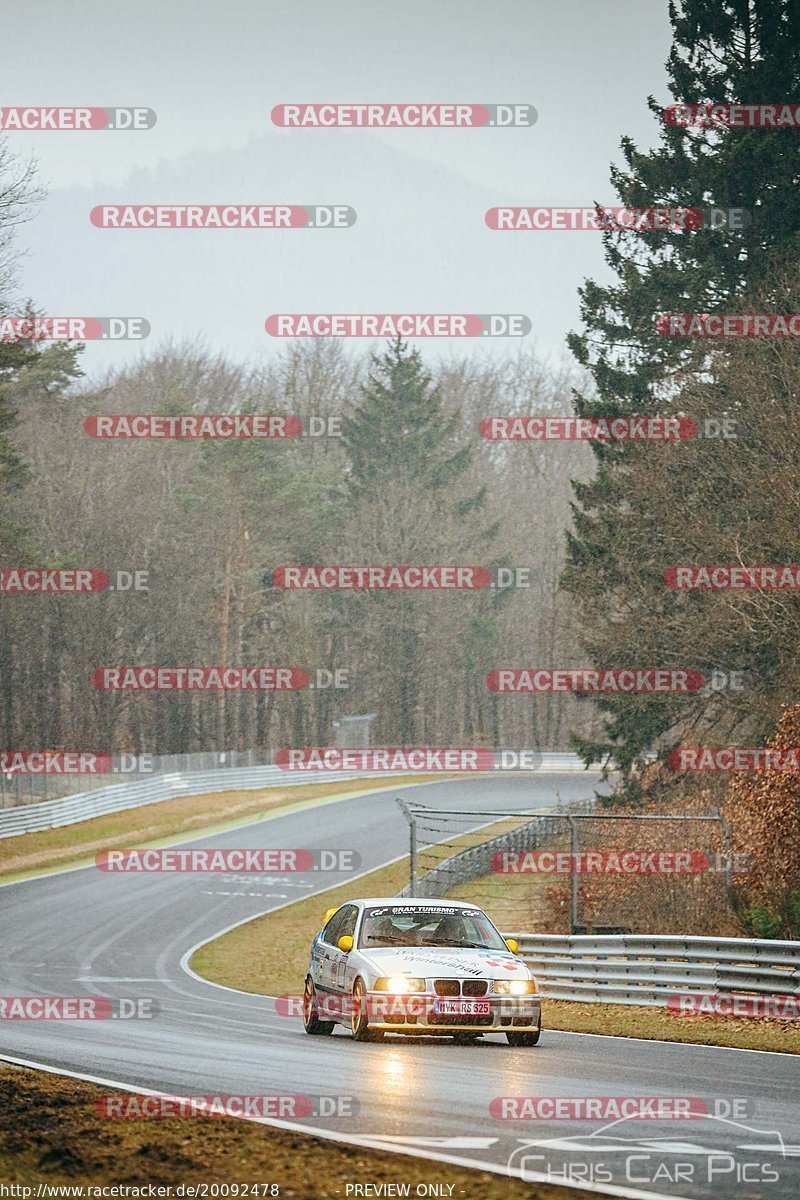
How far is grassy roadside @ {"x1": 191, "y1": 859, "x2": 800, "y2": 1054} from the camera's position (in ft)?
53.3

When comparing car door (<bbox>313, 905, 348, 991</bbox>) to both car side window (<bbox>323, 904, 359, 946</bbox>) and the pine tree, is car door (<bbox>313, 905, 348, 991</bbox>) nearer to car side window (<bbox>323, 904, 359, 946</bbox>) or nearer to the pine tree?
car side window (<bbox>323, 904, 359, 946</bbox>)

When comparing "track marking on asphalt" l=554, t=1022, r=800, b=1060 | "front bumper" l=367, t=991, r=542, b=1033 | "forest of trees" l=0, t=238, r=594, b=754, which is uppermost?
"forest of trees" l=0, t=238, r=594, b=754

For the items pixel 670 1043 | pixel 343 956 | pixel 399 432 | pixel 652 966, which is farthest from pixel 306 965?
pixel 399 432

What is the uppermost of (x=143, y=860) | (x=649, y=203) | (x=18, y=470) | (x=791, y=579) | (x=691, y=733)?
(x=649, y=203)

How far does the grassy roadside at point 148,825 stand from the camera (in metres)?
47.2

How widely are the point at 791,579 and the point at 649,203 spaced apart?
48.3 ft

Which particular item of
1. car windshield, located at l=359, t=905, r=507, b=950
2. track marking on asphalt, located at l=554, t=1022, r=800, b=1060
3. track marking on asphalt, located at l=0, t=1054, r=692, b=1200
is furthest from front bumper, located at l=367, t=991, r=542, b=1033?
track marking on asphalt, located at l=0, t=1054, r=692, b=1200

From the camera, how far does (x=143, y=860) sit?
153 feet

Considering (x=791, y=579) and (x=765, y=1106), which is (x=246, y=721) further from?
(x=765, y=1106)

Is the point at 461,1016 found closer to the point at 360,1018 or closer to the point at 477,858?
the point at 360,1018

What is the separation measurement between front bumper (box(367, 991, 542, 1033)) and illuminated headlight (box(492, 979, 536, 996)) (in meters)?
0.04

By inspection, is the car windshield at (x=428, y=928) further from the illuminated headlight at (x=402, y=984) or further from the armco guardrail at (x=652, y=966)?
the armco guardrail at (x=652, y=966)

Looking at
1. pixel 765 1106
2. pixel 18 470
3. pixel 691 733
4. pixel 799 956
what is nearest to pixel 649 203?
pixel 691 733

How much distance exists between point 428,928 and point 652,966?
461 cm
